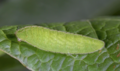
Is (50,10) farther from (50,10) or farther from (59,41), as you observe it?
(59,41)

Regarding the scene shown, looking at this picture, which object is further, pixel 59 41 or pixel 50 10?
pixel 50 10

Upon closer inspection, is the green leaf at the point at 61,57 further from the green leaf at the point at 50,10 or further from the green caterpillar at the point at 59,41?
the green leaf at the point at 50,10

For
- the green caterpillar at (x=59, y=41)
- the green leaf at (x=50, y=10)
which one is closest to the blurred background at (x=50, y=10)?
the green leaf at (x=50, y=10)

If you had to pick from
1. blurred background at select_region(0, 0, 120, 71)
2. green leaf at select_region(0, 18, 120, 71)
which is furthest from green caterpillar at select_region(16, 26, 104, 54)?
blurred background at select_region(0, 0, 120, 71)

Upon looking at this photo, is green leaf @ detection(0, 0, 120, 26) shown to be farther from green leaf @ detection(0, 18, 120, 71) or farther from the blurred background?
green leaf @ detection(0, 18, 120, 71)

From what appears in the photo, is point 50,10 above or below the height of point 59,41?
below

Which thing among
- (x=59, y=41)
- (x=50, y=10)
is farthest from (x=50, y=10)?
(x=59, y=41)
